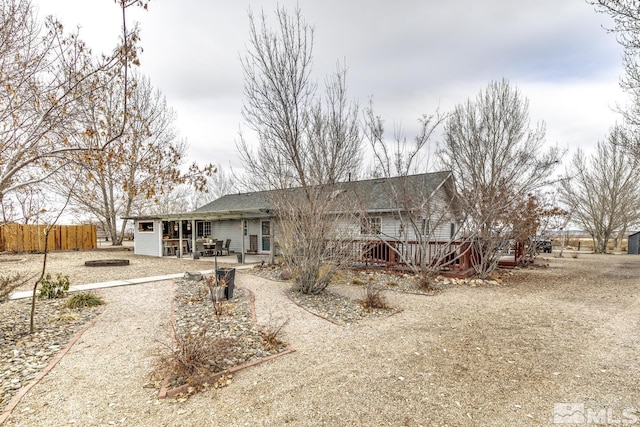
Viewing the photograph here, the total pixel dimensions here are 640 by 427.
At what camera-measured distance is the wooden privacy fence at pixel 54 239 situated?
58.5 ft

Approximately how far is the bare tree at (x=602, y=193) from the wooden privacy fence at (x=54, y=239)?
31961 millimetres

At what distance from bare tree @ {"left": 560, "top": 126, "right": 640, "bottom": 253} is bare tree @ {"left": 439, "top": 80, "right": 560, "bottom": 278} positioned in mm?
13262

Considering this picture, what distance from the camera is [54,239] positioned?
19688 millimetres

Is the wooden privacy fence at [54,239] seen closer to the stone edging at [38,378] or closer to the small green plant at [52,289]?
the small green plant at [52,289]

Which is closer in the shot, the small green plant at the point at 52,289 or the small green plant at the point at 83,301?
the small green plant at the point at 83,301

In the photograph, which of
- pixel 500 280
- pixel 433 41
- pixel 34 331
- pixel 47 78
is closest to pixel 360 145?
pixel 433 41

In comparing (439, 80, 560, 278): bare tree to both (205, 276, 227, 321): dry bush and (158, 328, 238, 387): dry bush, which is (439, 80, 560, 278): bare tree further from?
(158, 328, 238, 387): dry bush

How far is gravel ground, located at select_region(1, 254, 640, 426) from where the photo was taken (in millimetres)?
2877

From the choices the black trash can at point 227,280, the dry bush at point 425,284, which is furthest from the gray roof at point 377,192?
the black trash can at point 227,280

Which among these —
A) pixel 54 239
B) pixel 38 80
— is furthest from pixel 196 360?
pixel 54 239

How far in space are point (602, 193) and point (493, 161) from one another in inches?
675

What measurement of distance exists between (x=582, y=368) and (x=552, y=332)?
149cm

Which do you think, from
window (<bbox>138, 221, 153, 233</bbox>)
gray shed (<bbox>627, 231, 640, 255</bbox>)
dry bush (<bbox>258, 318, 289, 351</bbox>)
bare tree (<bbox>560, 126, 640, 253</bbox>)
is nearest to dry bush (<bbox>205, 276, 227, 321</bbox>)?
dry bush (<bbox>258, 318, 289, 351</bbox>)

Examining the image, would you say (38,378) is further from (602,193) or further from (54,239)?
(602,193)
